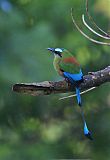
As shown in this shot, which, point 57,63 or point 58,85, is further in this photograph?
point 57,63

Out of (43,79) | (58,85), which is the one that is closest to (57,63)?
(58,85)

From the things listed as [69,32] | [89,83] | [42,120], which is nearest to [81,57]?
[69,32]

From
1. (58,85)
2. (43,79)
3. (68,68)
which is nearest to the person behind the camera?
(58,85)

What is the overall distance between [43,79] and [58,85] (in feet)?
11.9

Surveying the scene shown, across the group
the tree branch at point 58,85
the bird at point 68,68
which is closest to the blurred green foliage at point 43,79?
the bird at point 68,68

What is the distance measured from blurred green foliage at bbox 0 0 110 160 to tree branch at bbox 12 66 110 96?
3424 mm

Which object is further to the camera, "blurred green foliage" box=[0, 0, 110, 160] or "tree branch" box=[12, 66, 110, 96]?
"blurred green foliage" box=[0, 0, 110, 160]

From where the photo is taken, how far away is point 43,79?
658 cm

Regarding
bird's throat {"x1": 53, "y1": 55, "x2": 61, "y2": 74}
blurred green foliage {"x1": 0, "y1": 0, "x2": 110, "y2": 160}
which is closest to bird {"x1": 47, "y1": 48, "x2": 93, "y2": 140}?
bird's throat {"x1": 53, "y1": 55, "x2": 61, "y2": 74}

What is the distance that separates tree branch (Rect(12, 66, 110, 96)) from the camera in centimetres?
288

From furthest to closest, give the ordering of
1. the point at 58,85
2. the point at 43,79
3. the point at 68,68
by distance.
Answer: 1. the point at 43,79
2. the point at 68,68
3. the point at 58,85

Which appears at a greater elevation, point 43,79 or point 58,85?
point 43,79

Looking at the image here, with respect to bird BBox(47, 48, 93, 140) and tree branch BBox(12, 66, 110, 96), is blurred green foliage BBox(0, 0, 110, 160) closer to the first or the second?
bird BBox(47, 48, 93, 140)

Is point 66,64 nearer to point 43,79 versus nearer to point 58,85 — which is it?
point 58,85
